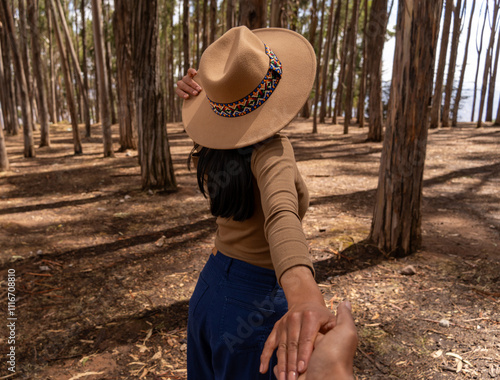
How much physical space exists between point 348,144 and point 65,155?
901cm

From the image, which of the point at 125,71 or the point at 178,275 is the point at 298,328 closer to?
the point at 178,275

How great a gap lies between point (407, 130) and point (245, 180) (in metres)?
3.37

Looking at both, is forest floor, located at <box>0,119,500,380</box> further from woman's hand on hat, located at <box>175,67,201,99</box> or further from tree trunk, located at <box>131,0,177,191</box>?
woman's hand on hat, located at <box>175,67,201,99</box>

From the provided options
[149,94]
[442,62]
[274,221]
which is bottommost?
[274,221]

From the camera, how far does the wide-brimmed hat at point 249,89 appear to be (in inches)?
50.6

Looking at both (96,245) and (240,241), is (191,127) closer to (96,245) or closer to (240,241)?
(240,241)

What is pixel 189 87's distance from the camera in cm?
173

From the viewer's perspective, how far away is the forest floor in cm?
294

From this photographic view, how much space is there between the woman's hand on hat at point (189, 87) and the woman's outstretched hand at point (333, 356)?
123 centimetres

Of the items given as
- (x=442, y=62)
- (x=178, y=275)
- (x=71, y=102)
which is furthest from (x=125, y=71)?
(x=442, y=62)

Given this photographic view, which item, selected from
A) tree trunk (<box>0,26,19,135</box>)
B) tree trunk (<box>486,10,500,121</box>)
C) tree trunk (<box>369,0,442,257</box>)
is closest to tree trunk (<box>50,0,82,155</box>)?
tree trunk (<box>0,26,19,135</box>)

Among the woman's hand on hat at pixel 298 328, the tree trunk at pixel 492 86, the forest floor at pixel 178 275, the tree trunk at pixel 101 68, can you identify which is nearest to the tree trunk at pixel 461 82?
the tree trunk at pixel 492 86

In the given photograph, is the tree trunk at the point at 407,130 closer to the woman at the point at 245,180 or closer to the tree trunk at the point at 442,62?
the woman at the point at 245,180

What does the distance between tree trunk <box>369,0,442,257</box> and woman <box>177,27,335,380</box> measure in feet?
9.76
